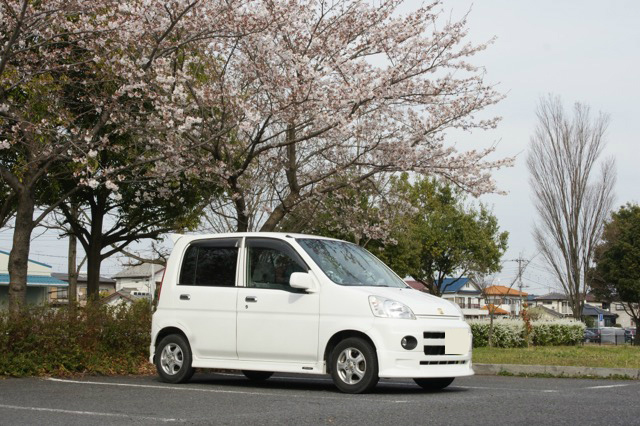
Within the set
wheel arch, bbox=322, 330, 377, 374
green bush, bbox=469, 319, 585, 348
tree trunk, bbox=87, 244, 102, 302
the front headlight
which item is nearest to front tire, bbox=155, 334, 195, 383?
wheel arch, bbox=322, 330, 377, 374

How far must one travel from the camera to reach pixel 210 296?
379 inches

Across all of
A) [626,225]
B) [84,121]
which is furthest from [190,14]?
[626,225]

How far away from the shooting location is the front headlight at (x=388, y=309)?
326 inches

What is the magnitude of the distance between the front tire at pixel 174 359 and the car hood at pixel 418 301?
247cm

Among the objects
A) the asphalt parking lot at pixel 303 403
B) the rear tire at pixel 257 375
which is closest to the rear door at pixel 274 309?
the asphalt parking lot at pixel 303 403

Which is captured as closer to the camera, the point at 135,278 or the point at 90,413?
the point at 90,413

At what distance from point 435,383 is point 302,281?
1.94m

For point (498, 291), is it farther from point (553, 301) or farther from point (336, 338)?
point (553, 301)

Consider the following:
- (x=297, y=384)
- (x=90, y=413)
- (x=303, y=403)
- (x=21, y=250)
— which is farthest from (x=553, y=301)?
(x=90, y=413)

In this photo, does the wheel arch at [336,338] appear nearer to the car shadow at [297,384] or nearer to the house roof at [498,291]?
the car shadow at [297,384]

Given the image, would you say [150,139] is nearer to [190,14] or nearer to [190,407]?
[190,14]

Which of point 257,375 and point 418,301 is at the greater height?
point 418,301

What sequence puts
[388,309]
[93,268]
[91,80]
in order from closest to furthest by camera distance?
1. [388,309]
2. [91,80]
3. [93,268]

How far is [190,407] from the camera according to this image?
279 inches
